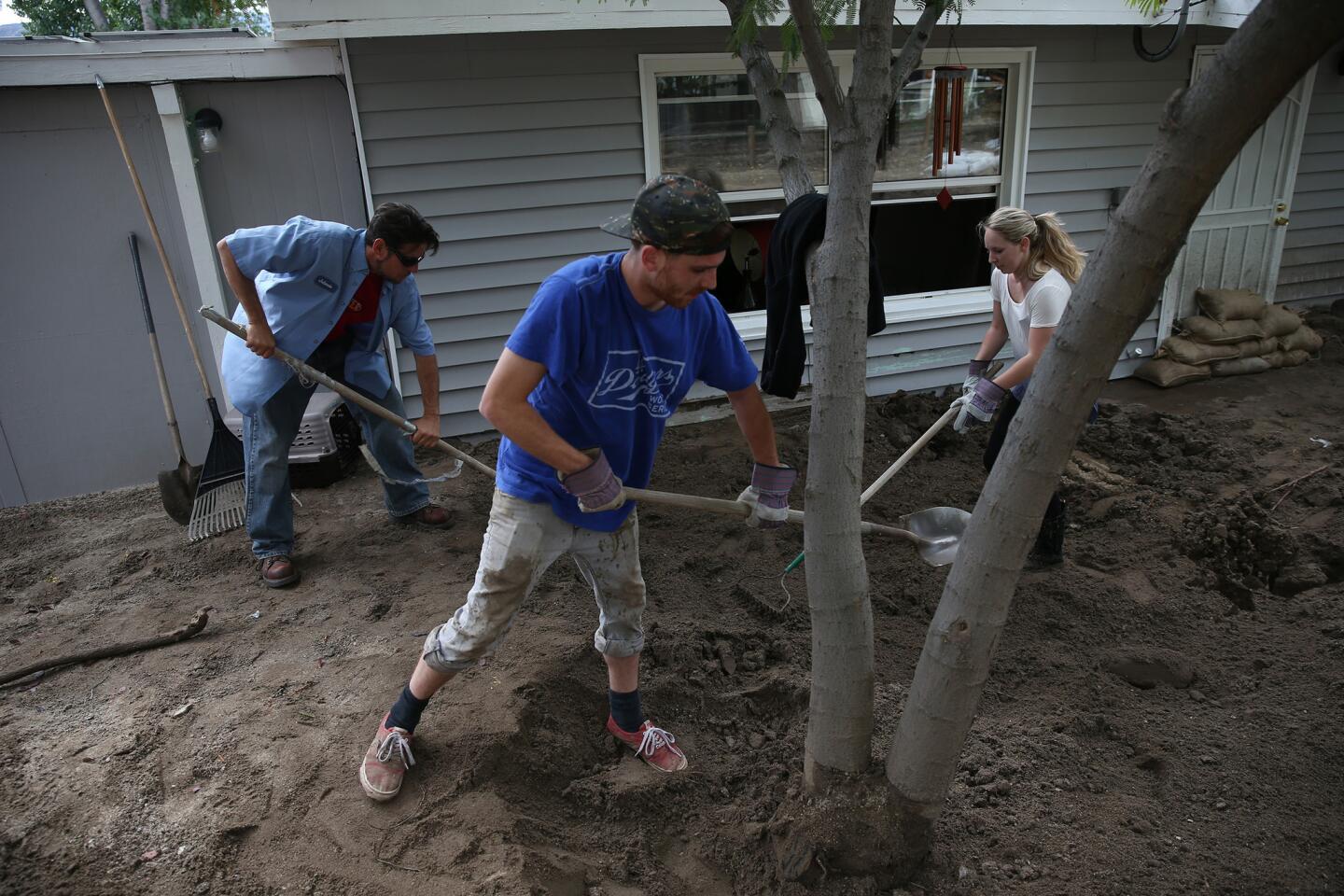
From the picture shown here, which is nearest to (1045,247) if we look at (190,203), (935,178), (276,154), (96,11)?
(935,178)

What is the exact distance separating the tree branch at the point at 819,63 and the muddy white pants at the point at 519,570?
1.31m

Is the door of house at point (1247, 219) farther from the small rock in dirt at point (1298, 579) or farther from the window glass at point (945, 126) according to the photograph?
the small rock in dirt at point (1298, 579)

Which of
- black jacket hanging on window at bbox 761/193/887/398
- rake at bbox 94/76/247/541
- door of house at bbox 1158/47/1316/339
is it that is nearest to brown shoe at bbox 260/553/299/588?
rake at bbox 94/76/247/541

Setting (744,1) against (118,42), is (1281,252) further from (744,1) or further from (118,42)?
(118,42)

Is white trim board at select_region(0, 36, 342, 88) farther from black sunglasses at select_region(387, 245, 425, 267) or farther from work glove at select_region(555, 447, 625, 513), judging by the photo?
work glove at select_region(555, 447, 625, 513)

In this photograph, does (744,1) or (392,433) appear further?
(392,433)

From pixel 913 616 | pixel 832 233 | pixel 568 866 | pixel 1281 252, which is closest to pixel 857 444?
pixel 832 233

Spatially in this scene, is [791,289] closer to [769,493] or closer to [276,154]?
[769,493]

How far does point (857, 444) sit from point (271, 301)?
300 centimetres

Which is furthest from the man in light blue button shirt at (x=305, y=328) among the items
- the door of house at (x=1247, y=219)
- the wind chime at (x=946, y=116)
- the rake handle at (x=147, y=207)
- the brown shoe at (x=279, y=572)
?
the door of house at (x=1247, y=219)

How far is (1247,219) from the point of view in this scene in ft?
25.8

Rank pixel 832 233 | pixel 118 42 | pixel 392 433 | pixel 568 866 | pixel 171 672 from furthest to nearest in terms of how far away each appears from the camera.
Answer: pixel 118 42 → pixel 392 433 → pixel 171 672 → pixel 568 866 → pixel 832 233

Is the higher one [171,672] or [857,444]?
[857,444]

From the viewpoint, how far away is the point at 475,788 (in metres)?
2.67
